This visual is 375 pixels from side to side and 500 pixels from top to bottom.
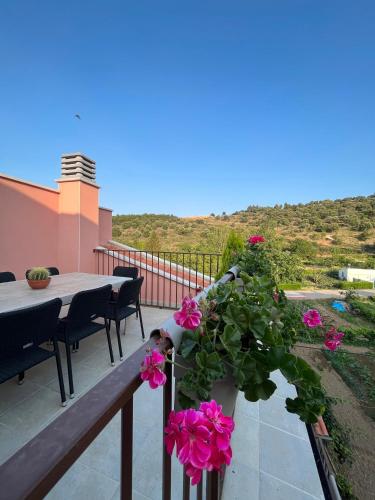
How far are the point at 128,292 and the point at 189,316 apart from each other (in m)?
2.18

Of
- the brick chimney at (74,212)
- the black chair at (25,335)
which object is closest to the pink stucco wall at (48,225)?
the brick chimney at (74,212)

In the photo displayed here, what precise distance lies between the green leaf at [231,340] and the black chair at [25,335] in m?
1.45

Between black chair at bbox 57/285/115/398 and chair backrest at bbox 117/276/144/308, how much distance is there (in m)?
0.23

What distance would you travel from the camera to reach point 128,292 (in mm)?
2760

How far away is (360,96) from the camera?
905cm

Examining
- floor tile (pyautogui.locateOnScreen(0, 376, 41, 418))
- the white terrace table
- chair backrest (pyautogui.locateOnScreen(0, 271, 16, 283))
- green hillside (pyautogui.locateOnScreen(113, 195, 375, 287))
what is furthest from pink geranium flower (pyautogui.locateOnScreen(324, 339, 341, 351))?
green hillside (pyautogui.locateOnScreen(113, 195, 375, 287))

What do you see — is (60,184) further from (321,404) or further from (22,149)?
(321,404)

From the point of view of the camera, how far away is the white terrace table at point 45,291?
6.50 feet

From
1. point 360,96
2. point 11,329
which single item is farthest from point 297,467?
point 360,96

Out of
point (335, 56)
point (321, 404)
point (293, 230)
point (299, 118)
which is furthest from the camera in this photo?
point (293, 230)

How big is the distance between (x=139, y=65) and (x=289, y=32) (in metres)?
3.82

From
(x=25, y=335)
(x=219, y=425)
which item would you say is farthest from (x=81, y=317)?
(x=219, y=425)

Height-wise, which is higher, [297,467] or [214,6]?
[214,6]

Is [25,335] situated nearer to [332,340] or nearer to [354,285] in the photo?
[332,340]
